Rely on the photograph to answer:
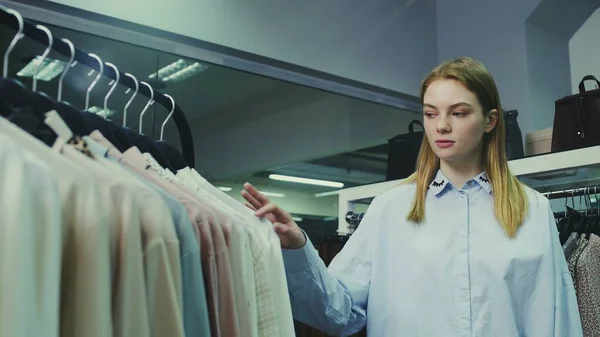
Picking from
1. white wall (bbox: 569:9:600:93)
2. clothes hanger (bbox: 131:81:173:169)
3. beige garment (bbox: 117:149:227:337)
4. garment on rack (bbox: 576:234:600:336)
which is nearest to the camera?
beige garment (bbox: 117:149:227:337)

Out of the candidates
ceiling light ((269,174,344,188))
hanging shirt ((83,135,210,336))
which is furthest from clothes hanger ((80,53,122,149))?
ceiling light ((269,174,344,188))

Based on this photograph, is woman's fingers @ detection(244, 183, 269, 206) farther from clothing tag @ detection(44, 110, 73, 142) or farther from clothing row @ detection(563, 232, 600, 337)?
clothing row @ detection(563, 232, 600, 337)

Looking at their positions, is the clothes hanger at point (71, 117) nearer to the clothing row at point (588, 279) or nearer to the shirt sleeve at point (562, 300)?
the shirt sleeve at point (562, 300)

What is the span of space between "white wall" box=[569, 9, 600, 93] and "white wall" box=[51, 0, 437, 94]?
29.3 inches

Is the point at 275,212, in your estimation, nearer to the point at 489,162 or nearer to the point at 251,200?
the point at 251,200

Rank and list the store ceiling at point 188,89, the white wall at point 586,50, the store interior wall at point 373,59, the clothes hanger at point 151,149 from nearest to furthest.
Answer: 1. the clothes hanger at point 151,149
2. the store ceiling at point 188,89
3. the store interior wall at point 373,59
4. the white wall at point 586,50

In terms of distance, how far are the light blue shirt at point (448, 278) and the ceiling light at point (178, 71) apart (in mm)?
1550

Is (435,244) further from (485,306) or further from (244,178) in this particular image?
(244,178)

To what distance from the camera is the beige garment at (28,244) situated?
0.60 m

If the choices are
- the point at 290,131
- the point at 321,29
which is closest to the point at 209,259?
the point at 321,29

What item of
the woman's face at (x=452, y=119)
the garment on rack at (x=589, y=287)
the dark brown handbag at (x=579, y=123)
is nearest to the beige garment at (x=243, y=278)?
the woman's face at (x=452, y=119)

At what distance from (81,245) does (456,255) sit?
96 centimetres

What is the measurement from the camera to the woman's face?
144cm

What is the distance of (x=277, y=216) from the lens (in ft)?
3.86
